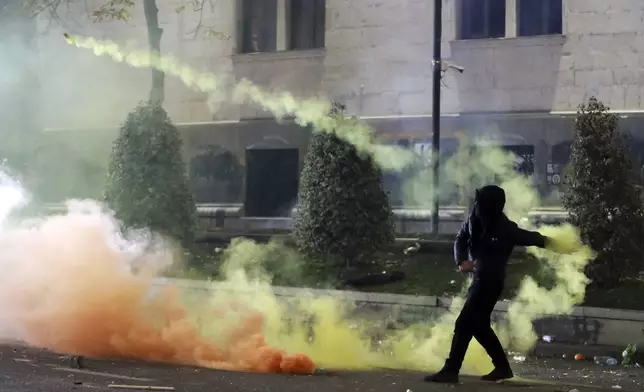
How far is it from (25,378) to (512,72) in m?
11.5

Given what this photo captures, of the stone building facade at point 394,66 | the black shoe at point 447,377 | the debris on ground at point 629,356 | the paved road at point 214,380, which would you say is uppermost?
the stone building facade at point 394,66

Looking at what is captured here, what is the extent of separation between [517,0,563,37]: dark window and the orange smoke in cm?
961

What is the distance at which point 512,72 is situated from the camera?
1511 cm

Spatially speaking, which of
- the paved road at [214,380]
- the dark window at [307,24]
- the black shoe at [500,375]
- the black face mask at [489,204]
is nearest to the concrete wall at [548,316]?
the paved road at [214,380]

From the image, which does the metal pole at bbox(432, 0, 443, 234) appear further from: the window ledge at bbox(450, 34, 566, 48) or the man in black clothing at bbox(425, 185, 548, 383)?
the man in black clothing at bbox(425, 185, 548, 383)

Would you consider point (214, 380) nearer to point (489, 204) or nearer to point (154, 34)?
point (489, 204)

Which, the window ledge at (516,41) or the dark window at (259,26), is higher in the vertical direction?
the dark window at (259,26)

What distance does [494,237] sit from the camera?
6.39 meters

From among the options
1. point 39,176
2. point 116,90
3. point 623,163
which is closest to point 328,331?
point 623,163

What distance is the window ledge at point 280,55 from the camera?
54.7 feet

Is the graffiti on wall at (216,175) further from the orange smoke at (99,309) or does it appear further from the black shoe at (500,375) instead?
the black shoe at (500,375)

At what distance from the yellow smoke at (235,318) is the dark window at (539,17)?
19.7 ft

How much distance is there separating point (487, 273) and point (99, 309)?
155 inches

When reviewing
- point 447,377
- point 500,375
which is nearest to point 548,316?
point 500,375
